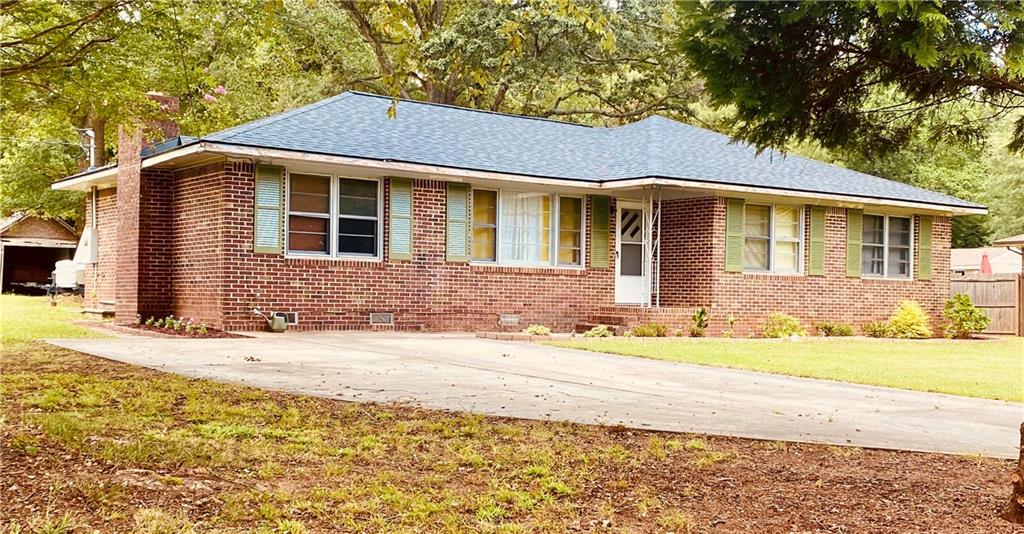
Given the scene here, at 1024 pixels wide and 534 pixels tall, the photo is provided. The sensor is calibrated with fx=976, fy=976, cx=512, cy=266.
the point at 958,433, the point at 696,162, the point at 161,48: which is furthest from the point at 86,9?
the point at 696,162

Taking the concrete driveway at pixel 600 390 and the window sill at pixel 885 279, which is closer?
the concrete driveway at pixel 600 390

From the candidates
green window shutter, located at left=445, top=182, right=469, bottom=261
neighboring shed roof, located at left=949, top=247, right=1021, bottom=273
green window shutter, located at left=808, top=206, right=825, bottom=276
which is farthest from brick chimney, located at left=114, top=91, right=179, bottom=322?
neighboring shed roof, located at left=949, top=247, right=1021, bottom=273

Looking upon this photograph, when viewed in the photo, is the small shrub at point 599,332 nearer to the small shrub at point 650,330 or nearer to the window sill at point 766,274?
the small shrub at point 650,330

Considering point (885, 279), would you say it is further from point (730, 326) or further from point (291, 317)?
point (291, 317)

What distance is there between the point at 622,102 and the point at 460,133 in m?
13.9

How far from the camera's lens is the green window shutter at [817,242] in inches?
857

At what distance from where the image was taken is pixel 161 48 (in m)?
10.9

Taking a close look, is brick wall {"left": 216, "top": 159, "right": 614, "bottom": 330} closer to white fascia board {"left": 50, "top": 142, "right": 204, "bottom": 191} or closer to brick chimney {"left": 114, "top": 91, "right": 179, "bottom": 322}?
white fascia board {"left": 50, "top": 142, "right": 204, "bottom": 191}

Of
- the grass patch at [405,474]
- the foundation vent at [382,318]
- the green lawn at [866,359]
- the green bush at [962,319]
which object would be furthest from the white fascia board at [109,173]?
the green bush at [962,319]

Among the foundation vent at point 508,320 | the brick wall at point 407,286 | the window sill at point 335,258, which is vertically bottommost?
the foundation vent at point 508,320

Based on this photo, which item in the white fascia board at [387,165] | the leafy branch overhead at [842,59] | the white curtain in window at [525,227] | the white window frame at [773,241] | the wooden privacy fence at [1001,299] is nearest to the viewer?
the leafy branch overhead at [842,59]

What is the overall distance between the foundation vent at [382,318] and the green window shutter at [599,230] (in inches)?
184

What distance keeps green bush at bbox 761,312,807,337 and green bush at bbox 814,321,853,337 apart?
3.07 feet

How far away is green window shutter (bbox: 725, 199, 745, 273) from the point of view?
2056 cm
